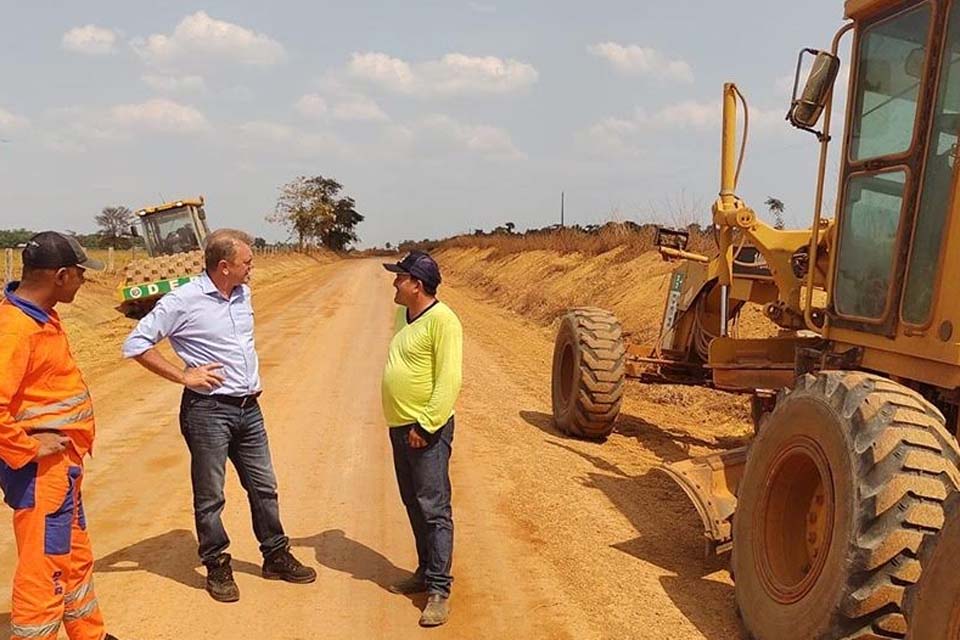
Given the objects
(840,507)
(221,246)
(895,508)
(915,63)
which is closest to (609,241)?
(915,63)

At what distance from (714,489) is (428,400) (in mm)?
1780

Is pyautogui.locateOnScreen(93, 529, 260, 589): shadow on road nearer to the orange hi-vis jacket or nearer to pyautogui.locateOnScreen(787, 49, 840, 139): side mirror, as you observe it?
the orange hi-vis jacket

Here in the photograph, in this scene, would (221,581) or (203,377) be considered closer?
(203,377)

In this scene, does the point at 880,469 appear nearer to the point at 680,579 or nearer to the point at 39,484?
the point at 680,579

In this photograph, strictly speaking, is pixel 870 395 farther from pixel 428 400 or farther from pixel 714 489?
pixel 428 400

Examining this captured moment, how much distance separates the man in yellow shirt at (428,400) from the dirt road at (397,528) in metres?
0.36

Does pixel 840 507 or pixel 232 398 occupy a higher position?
pixel 232 398

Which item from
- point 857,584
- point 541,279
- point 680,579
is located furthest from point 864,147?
point 541,279

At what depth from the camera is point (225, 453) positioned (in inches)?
164

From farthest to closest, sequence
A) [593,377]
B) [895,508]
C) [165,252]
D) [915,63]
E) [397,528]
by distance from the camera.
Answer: [165,252]
[593,377]
[397,528]
[915,63]
[895,508]

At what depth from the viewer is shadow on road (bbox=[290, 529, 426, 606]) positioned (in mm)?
4426

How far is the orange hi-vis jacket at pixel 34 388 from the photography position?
2.85 metres

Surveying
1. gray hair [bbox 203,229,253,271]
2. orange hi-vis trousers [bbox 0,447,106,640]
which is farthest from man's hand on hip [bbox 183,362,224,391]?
orange hi-vis trousers [bbox 0,447,106,640]

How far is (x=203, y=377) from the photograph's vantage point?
12.9ft
